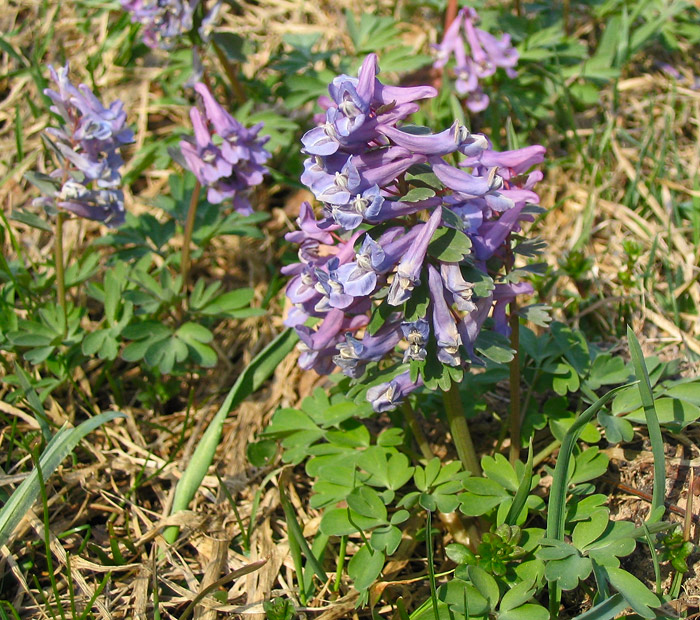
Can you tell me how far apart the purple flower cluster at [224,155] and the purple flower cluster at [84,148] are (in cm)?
37

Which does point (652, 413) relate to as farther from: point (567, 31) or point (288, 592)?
point (567, 31)

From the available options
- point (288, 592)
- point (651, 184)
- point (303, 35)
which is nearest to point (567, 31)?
point (651, 184)

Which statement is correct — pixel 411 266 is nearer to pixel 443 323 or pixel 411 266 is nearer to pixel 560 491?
pixel 443 323

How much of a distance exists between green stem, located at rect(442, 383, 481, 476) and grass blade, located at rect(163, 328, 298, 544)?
3.53ft

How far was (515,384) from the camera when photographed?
2.71 metres

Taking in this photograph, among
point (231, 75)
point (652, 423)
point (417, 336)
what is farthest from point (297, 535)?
point (231, 75)

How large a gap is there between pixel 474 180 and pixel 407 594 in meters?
1.71

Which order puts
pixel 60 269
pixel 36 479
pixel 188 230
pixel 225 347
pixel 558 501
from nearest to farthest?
pixel 558 501 → pixel 36 479 → pixel 60 269 → pixel 188 230 → pixel 225 347

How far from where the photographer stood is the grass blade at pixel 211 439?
3.10 m

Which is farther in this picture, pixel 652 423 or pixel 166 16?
pixel 166 16

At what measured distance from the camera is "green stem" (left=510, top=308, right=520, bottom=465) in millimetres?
2609

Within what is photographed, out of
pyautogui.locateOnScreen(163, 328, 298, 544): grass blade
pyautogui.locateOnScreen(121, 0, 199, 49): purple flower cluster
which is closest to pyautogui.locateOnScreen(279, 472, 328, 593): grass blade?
pyautogui.locateOnScreen(163, 328, 298, 544): grass blade

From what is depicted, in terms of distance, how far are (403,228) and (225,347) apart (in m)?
2.15

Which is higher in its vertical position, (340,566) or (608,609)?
(608,609)
